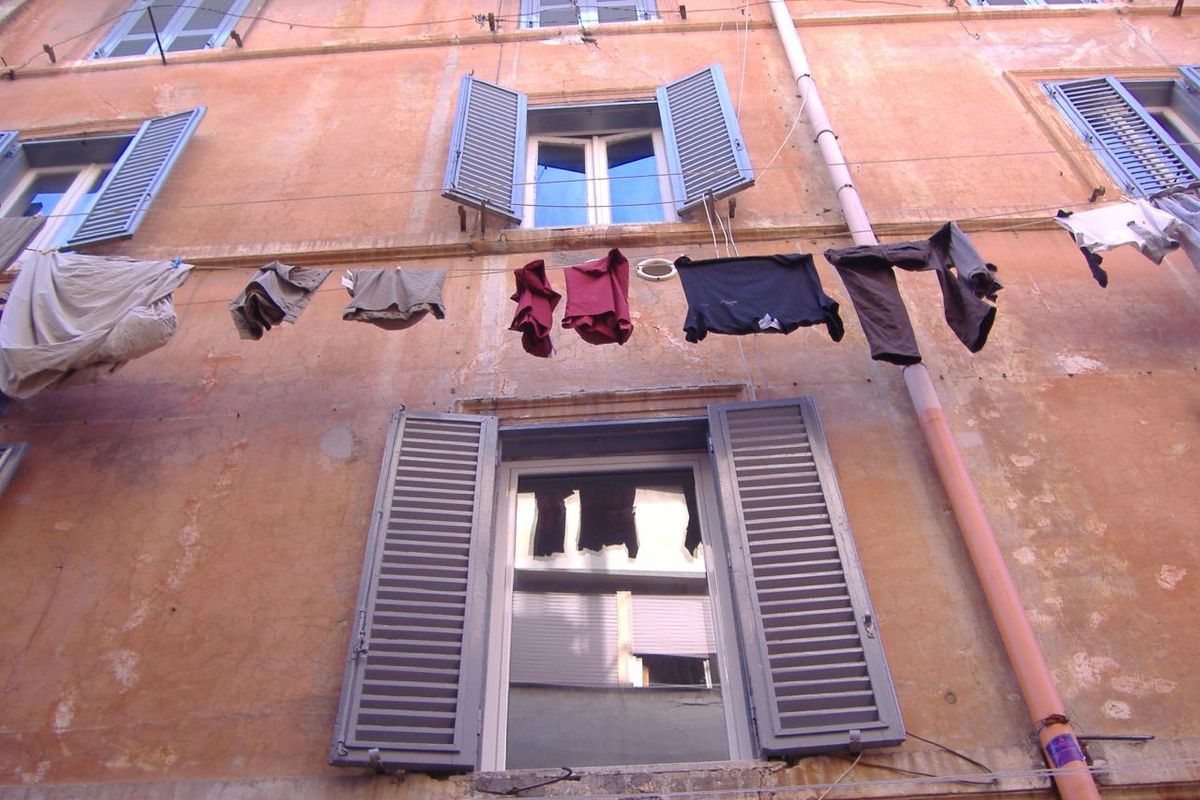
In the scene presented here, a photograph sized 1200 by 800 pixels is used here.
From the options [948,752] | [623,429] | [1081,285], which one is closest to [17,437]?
[623,429]

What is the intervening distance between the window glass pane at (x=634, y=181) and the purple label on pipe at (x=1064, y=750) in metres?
4.52

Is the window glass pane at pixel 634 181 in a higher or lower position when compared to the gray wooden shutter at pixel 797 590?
higher

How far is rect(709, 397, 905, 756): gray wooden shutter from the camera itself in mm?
4191

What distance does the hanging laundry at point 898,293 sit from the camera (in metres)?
5.10

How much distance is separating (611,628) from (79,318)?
350 cm

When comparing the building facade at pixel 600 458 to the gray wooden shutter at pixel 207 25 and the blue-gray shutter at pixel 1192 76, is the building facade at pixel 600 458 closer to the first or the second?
the blue-gray shutter at pixel 1192 76

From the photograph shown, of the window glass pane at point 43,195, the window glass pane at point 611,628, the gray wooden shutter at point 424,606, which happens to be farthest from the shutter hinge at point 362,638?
the window glass pane at point 43,195

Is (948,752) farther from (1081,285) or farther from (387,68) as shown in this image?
(387,68)

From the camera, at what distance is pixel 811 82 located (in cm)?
786

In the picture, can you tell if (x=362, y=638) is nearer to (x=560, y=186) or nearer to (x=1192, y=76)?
(x=560, y=186)

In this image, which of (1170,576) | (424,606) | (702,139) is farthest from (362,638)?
(702,139)

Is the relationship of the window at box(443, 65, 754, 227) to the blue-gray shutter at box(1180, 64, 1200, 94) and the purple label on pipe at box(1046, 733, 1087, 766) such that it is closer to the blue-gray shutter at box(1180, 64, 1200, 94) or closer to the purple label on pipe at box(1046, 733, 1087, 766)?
the blue-gray shutter at box(1180, 64, 1200, 94)

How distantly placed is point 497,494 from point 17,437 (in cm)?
295

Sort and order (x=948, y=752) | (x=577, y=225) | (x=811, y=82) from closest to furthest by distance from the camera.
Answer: (x=948, y=752), (x=577, y=225), (x=811, y=82)
